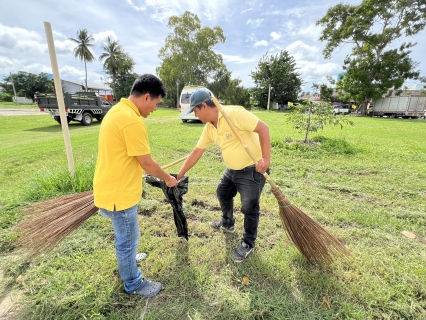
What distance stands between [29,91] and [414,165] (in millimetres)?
53182

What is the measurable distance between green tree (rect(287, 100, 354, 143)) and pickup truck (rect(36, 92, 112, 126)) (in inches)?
408

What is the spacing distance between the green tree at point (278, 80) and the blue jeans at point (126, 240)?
3578cm

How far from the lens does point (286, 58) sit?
34.0 metres

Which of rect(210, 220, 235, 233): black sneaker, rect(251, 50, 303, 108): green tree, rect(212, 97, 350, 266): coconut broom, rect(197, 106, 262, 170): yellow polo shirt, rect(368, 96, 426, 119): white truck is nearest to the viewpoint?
rect(197, 106, 262, 170): yellow polo shirt

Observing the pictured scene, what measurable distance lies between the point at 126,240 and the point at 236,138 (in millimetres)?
1205

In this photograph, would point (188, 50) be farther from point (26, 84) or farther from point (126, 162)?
point (26, 84)

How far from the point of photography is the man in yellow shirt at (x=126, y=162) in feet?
4.39

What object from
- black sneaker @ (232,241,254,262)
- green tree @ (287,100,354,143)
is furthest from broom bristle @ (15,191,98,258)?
green tree @ (287,100,354,143)

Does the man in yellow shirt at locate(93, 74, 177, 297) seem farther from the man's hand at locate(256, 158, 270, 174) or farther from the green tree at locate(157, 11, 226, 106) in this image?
the green tree at locate(157, 11, 226, 106)

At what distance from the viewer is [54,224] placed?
1.93m

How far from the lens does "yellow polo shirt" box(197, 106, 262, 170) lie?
1819 mm

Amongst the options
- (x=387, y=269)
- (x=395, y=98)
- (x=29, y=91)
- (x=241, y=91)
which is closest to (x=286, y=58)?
(x=241, y=91)

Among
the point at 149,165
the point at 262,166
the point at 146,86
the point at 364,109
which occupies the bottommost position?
the point at 262,166

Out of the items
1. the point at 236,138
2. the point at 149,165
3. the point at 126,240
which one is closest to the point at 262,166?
the point at 236,138
